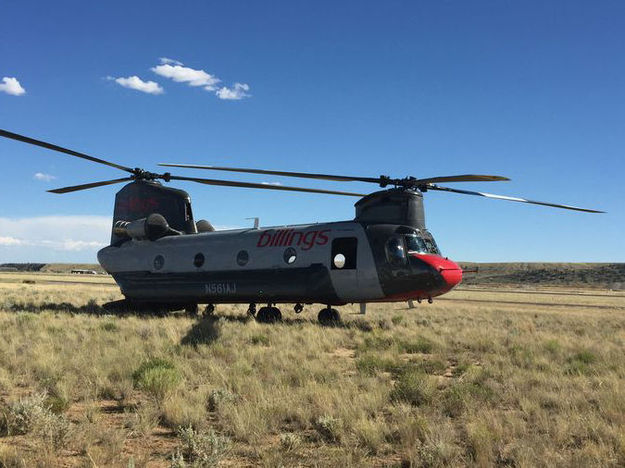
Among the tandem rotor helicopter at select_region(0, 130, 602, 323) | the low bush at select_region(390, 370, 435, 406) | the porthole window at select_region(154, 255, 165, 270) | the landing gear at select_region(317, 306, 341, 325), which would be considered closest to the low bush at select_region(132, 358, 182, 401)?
the low bush at select_region(390, 370, 435, 406)

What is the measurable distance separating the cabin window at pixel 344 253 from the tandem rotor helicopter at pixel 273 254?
1.4 inches

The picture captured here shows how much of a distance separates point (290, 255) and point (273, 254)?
2.37 ft

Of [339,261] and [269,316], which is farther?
[269,316]

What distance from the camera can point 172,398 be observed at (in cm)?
735

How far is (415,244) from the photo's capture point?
52.1 ft

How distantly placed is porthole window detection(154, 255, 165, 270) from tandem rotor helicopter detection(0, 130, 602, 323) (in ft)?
0.15

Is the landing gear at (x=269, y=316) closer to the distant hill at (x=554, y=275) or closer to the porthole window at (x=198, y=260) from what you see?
the porthole window at (x=198, y=260)

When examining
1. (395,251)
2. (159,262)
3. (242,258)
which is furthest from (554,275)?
(159,262)

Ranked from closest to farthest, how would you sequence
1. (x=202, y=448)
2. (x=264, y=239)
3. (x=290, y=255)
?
1. (x=202, y=448)
2. (x=290, y=255)
3. (x=264, y=239)

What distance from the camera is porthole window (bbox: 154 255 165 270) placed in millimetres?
20203

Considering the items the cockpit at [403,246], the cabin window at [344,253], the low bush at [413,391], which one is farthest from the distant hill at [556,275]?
the low bush at [413,391]

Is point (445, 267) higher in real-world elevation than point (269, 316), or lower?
higher

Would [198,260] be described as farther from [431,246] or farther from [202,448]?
[202,448]

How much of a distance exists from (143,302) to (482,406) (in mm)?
16900
